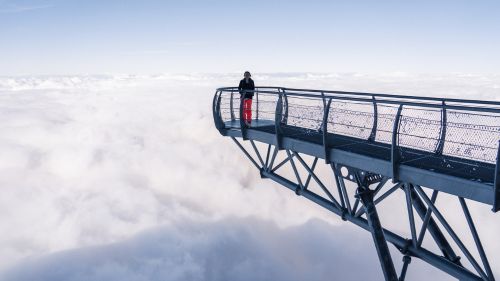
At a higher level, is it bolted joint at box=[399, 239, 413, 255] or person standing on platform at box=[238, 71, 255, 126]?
person standing on platform at box=[238, 71, 255, 126]

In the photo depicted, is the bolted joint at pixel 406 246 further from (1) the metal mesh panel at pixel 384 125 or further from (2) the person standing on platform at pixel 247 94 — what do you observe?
(2) the person standing on platform at pixel 247 94

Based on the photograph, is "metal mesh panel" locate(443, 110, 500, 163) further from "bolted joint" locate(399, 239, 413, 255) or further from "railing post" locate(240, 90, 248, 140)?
"railing post" locate(240, 90, 248, 140)

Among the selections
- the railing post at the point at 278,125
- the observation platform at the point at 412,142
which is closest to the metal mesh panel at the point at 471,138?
the observation platform at the point at 412,142

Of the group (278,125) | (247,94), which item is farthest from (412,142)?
(247,94)

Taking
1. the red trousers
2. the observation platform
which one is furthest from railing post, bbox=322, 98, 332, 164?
the red trousers

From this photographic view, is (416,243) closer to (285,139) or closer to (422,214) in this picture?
(422,214)

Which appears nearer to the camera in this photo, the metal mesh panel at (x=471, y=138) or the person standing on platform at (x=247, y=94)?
the metal mesh panel at (x=471, y=138)
